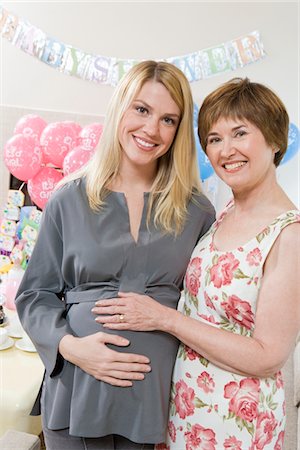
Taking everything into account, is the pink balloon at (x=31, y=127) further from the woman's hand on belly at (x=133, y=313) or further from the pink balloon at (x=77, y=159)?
the woman's hand on belly at (x=133, y=313)

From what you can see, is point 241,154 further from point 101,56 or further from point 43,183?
point 101,56

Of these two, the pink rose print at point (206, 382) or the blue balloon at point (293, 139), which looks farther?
the blue balloon at point (293, 139)

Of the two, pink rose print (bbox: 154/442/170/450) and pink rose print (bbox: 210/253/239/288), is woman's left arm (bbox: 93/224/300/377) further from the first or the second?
pink rose print (bbox: 154/442/170/450)

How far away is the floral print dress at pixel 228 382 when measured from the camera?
44.7 inches

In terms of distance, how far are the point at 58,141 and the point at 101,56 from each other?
3.55ft

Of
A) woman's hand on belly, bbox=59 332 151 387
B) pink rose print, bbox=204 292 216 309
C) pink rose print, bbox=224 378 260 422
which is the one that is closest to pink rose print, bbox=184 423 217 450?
pink rose print, bbox=224 378 260 422

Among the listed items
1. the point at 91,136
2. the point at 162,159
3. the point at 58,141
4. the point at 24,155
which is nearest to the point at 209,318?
the point at 162,159

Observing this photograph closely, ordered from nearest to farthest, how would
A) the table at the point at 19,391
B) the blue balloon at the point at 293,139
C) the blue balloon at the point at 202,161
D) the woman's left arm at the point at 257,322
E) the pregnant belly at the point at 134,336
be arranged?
1. the woman's left arm at the point at 257,322
2. the pregnant belly at the point at 134,336
3. the table at the point at 19,391
4. the blue balloon at the point at 202,161
5. the blue balloon at the point at 293,139

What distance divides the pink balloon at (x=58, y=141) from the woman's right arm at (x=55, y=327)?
178 cm

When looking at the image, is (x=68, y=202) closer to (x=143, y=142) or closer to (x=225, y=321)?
(x=143, y=142)

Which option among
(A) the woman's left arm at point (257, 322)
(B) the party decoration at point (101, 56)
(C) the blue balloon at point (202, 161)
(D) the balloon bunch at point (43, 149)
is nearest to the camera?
(A) the woman's left arm at point (257, 322)

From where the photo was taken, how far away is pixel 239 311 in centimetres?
115

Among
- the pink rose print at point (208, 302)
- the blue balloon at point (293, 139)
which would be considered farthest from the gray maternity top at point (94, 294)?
the blue balloon at point (293, 139)

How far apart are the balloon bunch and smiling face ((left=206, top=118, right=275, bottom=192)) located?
1.71 meters
